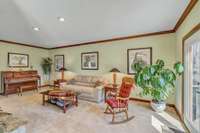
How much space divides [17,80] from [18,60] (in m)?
1.11

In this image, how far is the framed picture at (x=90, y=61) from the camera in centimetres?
588

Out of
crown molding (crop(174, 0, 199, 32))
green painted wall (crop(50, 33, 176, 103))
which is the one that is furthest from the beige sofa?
crown molding (crop(174, 0, 199, 32))

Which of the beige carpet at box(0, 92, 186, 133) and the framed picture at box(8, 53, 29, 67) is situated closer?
the beige carpet at box(0, 92, 186, 133)

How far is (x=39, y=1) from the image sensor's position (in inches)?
125

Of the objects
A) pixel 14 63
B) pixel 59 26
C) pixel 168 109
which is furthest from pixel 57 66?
pixel 168 109

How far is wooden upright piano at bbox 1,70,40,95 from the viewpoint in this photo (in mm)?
5465

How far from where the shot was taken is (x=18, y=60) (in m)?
6.25

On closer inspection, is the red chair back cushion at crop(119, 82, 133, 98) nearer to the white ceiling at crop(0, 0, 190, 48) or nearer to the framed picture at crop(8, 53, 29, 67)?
the white ceiling at crop(0, 0, 190, 48)

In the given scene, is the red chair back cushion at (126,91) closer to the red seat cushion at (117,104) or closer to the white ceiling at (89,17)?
the red seat cushion at (117,104)

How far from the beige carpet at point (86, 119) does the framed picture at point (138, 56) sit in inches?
64.3

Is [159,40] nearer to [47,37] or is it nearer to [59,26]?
[59,26]

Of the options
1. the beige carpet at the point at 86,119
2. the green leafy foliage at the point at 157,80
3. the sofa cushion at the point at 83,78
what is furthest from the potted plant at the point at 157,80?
the sofa cushion at the point at 83,78

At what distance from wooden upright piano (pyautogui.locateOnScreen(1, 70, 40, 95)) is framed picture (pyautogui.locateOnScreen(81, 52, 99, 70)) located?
8.94 ft

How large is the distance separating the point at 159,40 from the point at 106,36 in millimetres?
1997
